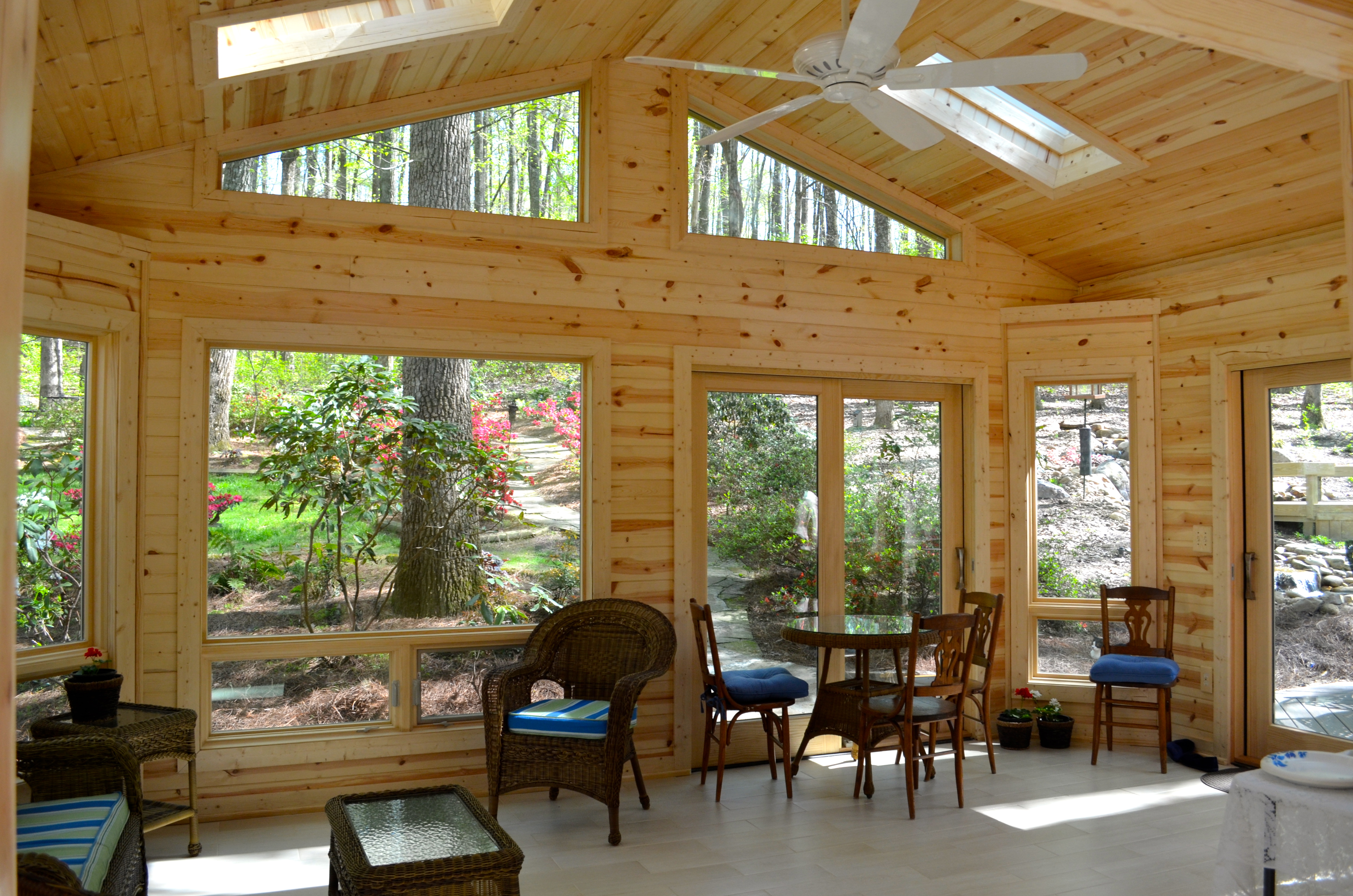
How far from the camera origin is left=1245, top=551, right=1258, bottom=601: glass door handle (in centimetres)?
526

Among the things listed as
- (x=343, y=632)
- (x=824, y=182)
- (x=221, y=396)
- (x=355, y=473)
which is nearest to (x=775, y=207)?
(x=824, y=182)

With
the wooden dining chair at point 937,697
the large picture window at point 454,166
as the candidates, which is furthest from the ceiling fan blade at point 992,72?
the large picture window at point 454,166

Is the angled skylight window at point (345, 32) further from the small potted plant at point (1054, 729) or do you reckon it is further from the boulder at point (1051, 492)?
the small potted plant at point (1054, 729)

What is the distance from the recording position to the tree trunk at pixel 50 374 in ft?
13.3

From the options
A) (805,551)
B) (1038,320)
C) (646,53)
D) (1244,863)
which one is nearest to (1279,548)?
(1038,320)

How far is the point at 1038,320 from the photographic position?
232 inches

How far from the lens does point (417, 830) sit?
2875 mm

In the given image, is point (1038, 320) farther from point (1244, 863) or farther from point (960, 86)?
point (1244, 863)

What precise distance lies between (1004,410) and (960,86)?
128 inches

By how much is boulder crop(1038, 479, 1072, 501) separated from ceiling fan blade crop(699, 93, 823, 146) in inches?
126

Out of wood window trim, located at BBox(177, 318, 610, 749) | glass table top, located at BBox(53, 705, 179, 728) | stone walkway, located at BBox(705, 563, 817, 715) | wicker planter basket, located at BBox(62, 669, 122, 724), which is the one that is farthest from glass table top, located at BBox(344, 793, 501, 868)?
stone walkway, located at BBox(705, 563, 817, 715)

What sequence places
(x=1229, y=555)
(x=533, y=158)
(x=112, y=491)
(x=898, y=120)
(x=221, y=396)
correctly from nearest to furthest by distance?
(x=898, y=120) < (x=112, y=491) < (x=221, y=396) < (x=533, y=158) < (x=1229, y=555)

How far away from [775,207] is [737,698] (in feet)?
8.92

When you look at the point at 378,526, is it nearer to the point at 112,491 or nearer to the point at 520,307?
the point at 112,491
